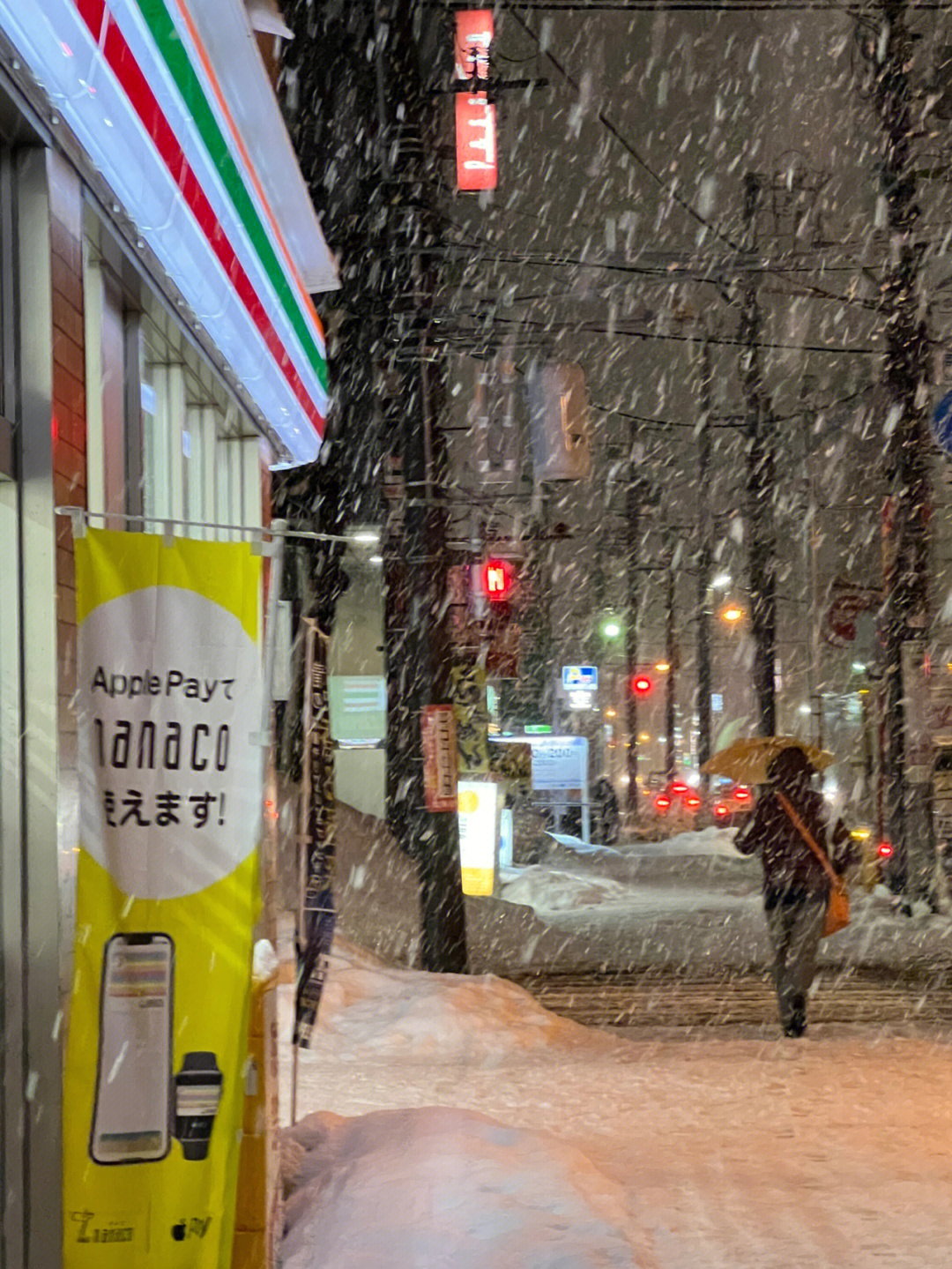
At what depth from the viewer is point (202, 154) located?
516 centimetres

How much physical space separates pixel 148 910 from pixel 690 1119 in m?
4.93

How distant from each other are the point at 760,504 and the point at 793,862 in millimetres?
23780

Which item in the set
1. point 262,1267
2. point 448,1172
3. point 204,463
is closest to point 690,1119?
point 448,1172

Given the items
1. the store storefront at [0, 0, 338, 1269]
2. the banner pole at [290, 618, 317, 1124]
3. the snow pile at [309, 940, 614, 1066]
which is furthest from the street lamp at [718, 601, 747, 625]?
the store storefront at [0, 0, 338, 1269]

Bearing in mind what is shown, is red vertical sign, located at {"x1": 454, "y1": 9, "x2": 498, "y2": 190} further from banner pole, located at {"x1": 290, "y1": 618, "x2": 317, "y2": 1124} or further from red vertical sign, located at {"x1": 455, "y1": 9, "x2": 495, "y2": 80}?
banner pole, located at {"x1": 290, "y1": 618, "x2": 317, "y2": 1124}

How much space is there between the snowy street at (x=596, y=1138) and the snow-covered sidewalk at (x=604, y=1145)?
16mm

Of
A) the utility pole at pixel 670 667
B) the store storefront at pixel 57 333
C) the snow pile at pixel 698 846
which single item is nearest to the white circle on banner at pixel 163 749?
the store storefront at pixel 57 333

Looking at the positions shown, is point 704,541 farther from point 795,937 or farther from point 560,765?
point 795,937

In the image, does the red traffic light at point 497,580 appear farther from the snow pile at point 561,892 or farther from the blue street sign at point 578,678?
the blue street sign at point 578,678

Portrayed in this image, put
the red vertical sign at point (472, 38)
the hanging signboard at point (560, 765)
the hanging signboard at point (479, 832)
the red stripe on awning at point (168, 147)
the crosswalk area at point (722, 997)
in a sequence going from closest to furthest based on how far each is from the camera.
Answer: the red stripe on awning at point (168, 147) → the crosswalk area at point (722, 997) → the red vertical sign at point (472, 38) → the hanging signboard at point (479, 832) → the hanging signboard at point (560, 765)

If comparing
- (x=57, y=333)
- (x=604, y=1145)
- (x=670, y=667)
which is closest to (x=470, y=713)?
(x=604, y=1145)

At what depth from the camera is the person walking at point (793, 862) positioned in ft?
34.9

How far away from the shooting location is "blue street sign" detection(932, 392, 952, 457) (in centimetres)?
1316

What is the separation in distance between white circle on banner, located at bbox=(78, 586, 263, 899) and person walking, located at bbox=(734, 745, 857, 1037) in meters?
6.82
